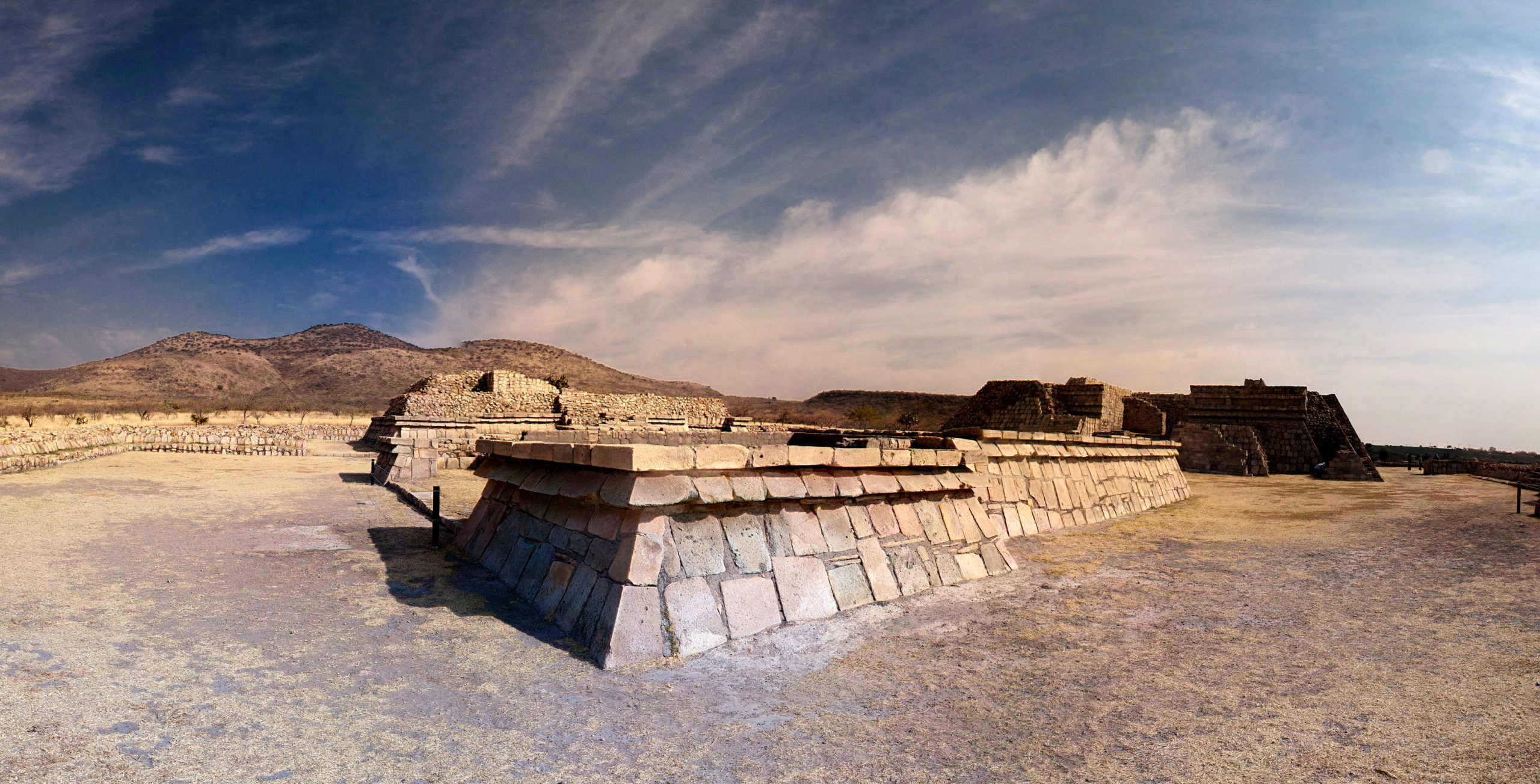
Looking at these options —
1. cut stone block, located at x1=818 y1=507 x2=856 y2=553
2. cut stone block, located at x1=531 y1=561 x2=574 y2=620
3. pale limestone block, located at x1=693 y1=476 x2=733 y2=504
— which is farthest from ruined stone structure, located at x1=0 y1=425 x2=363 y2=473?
cut stone block, located at x1=818 y1=507 x2=856 y2=553

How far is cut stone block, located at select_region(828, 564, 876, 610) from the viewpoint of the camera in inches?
194

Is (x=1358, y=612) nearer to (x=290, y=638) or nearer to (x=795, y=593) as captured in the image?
(x=795, y=593)

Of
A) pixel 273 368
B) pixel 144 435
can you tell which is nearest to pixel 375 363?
pixel 273 368

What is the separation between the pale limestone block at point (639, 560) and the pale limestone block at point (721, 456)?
1.90 ft

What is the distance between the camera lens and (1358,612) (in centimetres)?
513

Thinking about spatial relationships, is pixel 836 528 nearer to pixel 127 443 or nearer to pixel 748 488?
pixel 748 488

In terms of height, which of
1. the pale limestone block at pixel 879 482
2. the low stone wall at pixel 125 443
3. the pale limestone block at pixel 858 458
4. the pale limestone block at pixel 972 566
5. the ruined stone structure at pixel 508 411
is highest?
the ruined stone structure at pixel 508 411

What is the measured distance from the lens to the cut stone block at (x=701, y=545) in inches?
164

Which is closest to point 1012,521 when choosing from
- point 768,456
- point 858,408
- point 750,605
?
point 768,456

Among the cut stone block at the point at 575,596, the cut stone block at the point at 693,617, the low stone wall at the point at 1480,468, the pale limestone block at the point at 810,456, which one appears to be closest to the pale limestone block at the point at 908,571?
the pale limestone block at the point at 810,456

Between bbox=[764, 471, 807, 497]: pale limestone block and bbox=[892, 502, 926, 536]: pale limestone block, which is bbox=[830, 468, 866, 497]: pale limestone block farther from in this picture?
bbox=[892, 502, 926, 536]: pale limestone block

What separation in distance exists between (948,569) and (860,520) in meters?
1.16

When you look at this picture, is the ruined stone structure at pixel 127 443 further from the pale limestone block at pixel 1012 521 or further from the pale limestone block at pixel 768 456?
the pale limestone block at pixel 1012 521

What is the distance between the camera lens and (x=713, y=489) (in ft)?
14.4
